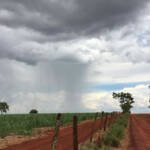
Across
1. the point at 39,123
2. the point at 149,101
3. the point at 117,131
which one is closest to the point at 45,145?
the point at 117,131

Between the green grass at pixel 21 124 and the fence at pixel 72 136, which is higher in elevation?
the green grass at pixel 21 124

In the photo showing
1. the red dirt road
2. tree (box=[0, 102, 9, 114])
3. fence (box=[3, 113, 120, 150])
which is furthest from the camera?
tree (box=[0, 102, 9, 114])

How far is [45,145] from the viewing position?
81.3 feet

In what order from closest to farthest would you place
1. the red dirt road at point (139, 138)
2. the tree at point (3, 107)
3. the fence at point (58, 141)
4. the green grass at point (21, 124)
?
1. the fence at point (58, 141)
2. the red dirt road at point (139, 138)
3. the green grass at point (21, 124)
4. the tree at point (3, 107)

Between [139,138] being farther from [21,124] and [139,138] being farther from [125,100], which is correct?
[125,100]

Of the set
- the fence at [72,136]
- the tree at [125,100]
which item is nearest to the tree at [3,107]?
the tree at [125,100]

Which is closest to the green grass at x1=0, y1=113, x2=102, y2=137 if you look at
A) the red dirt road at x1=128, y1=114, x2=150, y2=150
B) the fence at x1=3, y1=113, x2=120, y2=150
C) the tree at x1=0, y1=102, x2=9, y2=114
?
the fence at x1=3, y1=113, x2=120, y2=150

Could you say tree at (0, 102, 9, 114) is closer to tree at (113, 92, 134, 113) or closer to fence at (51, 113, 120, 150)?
tree at (113, 92, 134, 113)

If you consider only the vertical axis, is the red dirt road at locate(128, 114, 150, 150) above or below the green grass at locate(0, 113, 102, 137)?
below

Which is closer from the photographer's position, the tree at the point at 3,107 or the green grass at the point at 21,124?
the green grass at the point at 21,124

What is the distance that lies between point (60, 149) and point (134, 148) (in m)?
4.32

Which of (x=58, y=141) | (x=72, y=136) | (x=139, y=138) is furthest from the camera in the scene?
(x=72, y=136)

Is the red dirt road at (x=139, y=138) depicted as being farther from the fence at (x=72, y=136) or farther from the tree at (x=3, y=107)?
the tree at (x=3, y=107)

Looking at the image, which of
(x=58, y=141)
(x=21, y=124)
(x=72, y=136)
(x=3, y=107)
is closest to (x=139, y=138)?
Result: (x=72, y=136)
